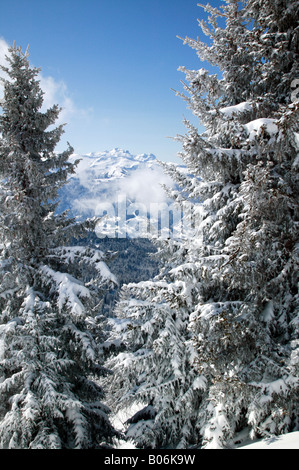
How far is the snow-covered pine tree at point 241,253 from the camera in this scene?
5668mm

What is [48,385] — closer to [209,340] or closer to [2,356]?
[2,356]

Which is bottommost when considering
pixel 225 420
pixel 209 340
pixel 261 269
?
pixel 225 420

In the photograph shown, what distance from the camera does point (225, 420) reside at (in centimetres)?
604

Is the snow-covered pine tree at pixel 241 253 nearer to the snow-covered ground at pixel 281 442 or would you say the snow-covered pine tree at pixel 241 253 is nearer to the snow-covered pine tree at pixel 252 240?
the snow-covered pine tree at pixel 252 240

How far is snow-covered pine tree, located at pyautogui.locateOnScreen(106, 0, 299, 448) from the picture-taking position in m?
5.67

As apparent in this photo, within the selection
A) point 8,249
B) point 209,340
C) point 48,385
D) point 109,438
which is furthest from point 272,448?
point 8,249

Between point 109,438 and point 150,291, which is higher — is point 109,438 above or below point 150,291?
below

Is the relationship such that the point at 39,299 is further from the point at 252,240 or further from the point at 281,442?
the point at 281,442

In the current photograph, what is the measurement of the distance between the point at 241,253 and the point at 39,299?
5564mm

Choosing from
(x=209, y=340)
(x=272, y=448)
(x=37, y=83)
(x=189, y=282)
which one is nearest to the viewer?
(x=272, y=448)

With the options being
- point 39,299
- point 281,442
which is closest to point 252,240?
point 281,442

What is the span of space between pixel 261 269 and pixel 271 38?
22.0 feet

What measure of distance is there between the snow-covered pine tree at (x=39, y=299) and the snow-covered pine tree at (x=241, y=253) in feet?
4.70

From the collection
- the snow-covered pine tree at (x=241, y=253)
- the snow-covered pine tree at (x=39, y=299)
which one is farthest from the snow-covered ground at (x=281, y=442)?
the snow-covered pine tree at (x=39, y=299)
